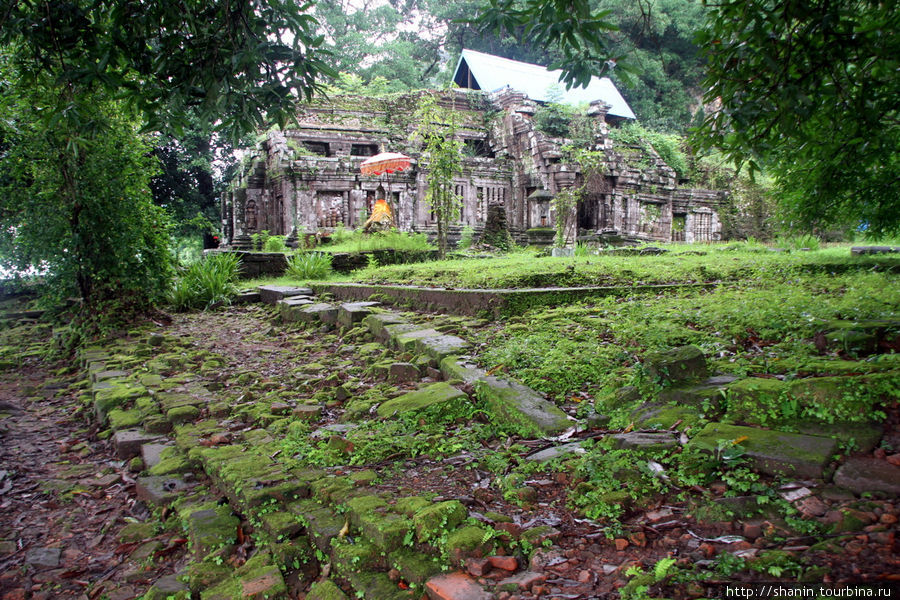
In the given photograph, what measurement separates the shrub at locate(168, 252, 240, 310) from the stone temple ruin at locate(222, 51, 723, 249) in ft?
18.3

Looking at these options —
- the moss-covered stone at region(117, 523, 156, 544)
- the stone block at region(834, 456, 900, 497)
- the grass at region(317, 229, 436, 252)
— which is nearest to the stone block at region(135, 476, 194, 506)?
the moss-covered stone at region(117, 523, 156, 544)

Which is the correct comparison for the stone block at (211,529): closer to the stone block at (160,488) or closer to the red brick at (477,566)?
the stone block at (160,488)

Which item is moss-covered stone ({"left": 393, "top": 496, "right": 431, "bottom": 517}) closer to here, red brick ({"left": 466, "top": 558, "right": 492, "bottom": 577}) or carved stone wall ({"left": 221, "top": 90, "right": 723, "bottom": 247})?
red brick ({"left": 466, "top": 558, "right": 492, "bottom": 577})

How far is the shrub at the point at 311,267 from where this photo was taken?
34.8 feet

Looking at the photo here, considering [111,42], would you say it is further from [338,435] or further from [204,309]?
[204,309]

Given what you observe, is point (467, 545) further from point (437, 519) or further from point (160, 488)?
point (160, 488)

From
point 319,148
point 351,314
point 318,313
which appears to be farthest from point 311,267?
point 319,148

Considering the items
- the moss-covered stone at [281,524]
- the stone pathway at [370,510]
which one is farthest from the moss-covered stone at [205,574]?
the moss-covered stone at [281,524]

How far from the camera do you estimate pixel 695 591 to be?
4.93ft

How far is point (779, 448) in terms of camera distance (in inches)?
81.6

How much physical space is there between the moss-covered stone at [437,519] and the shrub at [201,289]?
24.9ft

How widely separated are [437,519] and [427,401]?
4.31 feet

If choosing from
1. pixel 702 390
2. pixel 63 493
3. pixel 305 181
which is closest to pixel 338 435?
pixel 63 493

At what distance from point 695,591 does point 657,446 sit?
2.72ft
